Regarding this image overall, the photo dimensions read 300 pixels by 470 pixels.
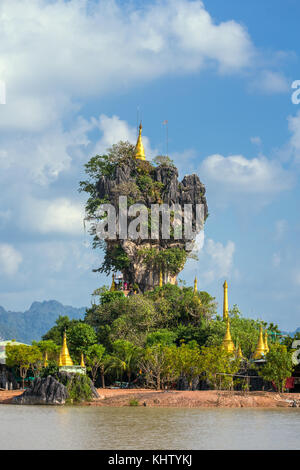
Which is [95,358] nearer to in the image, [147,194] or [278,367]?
[278,367]

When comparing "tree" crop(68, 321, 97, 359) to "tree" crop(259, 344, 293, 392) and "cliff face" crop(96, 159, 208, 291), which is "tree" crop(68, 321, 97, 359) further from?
"cliff face" crop(96, 159, 208, 291)

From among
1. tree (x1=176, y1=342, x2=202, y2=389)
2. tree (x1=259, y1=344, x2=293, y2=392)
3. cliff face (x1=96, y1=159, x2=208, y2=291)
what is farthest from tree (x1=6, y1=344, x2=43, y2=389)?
cliff face (x1=96, y1=159, x2=208, y2=291)

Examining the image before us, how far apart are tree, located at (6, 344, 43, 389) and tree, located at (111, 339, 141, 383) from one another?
5183 mm

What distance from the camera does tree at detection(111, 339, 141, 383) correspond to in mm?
46625

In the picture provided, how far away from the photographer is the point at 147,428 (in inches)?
1051

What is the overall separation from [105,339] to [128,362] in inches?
239

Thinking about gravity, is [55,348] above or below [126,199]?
below

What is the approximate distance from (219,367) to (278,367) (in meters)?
3.47

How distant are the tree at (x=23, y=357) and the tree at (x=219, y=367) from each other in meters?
12.2

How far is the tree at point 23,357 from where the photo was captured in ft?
152

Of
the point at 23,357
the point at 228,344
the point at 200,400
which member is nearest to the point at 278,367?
the point at 200,400
